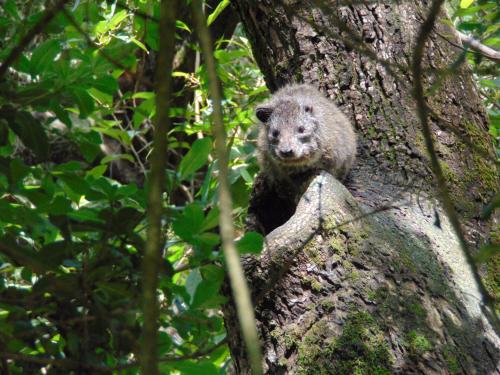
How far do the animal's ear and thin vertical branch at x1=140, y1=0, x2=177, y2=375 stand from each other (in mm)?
3627

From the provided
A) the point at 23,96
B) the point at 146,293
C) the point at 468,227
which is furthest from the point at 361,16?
the point at 146,293

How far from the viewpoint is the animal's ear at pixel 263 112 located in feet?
17.2

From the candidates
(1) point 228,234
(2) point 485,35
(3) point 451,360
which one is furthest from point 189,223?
(2) point 485,35

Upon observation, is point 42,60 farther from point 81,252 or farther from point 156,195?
point 156,195

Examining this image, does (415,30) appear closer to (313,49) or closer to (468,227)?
(313,49)

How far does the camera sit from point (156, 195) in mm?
1436

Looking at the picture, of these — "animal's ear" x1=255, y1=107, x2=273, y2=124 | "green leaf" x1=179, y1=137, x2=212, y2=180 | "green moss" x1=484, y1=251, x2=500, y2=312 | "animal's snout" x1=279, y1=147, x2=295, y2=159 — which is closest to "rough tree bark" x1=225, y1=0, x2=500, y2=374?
"green moss" x1=484, y1=251, x2=500, y2=312

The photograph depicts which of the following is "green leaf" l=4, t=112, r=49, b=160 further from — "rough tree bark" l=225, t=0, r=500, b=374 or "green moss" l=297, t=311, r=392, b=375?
"green moss" l=297, t=311, r=392, b=375

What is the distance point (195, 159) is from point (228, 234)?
1256 mm

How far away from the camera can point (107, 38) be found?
4.99 m

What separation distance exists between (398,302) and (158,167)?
1853mm

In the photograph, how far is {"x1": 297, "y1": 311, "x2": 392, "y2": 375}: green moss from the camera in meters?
2.85

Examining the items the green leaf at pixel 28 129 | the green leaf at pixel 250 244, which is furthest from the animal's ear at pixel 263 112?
the green leaf at pixel 28 129

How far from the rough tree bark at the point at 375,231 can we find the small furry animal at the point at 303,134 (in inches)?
6.6
